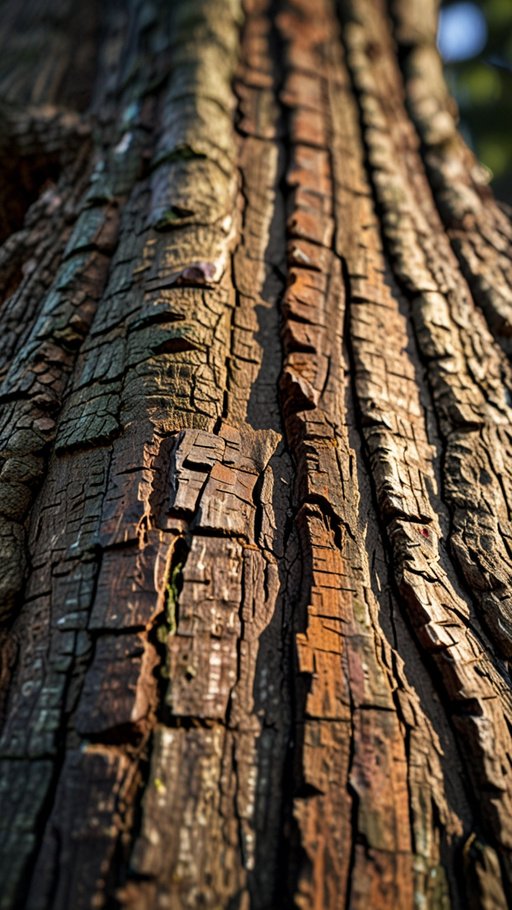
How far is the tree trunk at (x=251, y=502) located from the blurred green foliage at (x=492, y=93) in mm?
2108

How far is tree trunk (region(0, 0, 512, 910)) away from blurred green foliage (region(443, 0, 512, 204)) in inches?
83.0

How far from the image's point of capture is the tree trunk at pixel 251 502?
43.0 inches

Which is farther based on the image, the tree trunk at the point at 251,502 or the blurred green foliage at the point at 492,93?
the blurred green foliage at the point at 492,93

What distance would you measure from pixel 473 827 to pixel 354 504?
675 millimetres

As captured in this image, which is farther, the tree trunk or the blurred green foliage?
the blurred green foliage

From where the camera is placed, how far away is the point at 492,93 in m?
4.49

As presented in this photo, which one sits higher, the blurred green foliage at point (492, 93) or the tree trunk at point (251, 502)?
the blurred green foliage at point (492, 93)

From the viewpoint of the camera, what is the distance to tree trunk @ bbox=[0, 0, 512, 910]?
109cm

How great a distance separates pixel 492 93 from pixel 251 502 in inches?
170

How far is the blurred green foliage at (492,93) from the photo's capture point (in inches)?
173

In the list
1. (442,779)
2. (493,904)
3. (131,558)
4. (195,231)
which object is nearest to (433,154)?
(195,231)

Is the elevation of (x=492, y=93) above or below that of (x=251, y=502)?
above

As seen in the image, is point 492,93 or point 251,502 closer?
point 251,502

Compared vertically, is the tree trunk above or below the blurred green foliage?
below
